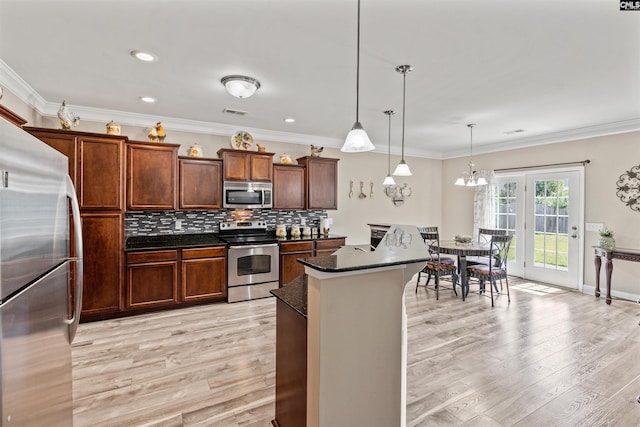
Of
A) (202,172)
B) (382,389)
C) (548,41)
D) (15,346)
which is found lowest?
(382,389)

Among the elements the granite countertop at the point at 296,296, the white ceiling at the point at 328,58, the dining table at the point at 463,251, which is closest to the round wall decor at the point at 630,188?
the white ceiling at the point at 328,58

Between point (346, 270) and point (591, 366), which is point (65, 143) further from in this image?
point (591, 366)

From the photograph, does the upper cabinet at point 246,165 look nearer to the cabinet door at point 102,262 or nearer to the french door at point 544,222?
the cabinet door at point 102,262

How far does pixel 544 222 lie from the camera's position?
543cm

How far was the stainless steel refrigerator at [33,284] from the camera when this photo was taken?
0.86 m

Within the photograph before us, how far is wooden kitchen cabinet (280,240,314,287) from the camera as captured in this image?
4711 mm

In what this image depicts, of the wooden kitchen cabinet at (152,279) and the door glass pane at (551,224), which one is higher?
the door glass pane at (551,224)

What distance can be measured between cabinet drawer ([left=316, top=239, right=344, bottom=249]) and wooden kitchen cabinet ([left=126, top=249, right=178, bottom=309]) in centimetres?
211

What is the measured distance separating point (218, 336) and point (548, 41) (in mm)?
3852

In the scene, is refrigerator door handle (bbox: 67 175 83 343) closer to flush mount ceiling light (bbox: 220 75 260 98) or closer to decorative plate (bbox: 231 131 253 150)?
flush mount ceiling light (bbox: 220 75 260 98)

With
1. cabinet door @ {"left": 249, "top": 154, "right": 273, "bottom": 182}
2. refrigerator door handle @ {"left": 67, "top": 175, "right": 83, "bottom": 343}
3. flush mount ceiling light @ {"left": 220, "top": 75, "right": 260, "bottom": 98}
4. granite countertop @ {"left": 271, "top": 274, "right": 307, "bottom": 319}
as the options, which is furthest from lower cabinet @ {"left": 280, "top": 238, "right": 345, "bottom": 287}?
refrigerator door handle @ {"left": 67, "top": 175, "right": 83, "bottom": 343}

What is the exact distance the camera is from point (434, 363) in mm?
2703

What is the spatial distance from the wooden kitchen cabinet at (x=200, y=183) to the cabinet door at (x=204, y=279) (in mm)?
805

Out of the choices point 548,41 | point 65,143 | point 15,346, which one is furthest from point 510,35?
point 65,143
